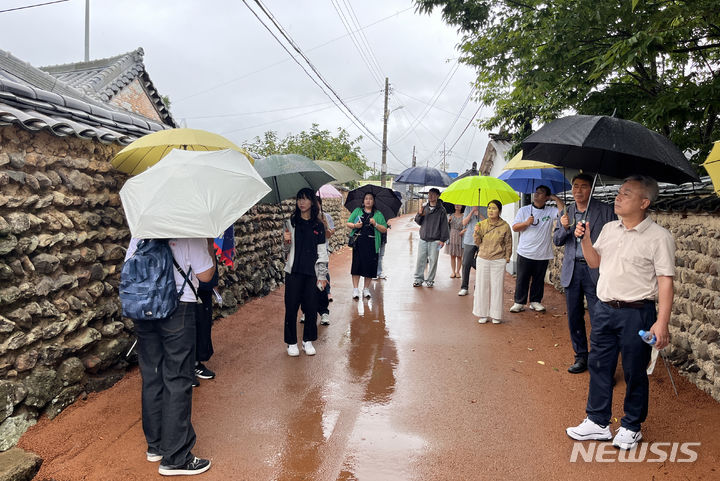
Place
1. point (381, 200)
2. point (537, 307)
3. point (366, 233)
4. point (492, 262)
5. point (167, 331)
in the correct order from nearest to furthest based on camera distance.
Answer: point (167, 331), point (492, 262), point (537, 307), point (366, 233), point (381, 200)

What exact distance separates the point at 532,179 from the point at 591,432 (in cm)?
504

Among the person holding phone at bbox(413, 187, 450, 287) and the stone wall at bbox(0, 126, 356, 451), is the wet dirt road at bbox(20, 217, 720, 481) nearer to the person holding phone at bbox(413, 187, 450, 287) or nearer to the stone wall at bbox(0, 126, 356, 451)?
the stone wall at bbox(0, 126, 356, 451)

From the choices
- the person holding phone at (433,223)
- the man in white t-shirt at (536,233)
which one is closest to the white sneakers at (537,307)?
the man in white t-shirt at (536,233)

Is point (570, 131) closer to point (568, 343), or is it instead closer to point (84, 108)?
point (568, 343)

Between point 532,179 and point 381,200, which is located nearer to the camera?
point 532,179

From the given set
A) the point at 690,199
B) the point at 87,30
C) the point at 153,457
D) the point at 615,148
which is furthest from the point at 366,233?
the point at 87,30

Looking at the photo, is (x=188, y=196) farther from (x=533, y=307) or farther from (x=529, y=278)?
(x=533, y=307)

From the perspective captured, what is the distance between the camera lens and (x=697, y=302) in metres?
4.73

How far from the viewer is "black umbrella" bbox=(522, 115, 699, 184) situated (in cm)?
349

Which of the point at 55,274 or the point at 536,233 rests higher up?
the point at 536,233

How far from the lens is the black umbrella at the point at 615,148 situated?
3.49 metres

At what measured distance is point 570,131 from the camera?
12.3 feet

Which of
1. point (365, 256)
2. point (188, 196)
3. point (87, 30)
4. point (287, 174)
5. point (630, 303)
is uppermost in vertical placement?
point (87, 30)

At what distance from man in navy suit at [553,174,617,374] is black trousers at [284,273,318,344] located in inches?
105
